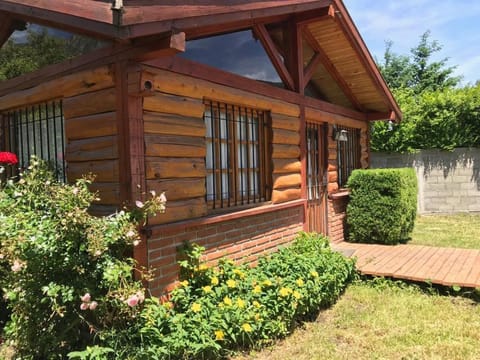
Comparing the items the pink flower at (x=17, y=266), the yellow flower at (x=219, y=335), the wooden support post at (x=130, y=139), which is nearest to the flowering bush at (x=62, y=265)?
the pink flower at (x=17, y=266)

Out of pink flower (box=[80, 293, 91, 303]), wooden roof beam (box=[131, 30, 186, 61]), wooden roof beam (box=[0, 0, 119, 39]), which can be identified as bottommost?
pink flower (box=[80, 293, 91, 303])

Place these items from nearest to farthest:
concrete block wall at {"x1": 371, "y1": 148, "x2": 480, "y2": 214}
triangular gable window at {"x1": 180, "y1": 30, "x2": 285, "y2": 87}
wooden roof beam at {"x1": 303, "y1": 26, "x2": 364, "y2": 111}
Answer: triangular gable window at {"x1": 180, "y1": 30, "x2": 285, "y2": 87}, wooden roof beam at {"x1": 303, "y1": 26, "x2": 364, "y2": 111}, concrete block wall at {"x1": 371, "y1": 148, "x2": 480, "y2": 214}

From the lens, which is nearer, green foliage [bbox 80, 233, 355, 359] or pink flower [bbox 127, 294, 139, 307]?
pink flower [bbox 127, 294, 139, 307]

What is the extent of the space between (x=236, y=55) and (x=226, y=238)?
91.0 inches

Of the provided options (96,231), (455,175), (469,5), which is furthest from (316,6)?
(469,5)

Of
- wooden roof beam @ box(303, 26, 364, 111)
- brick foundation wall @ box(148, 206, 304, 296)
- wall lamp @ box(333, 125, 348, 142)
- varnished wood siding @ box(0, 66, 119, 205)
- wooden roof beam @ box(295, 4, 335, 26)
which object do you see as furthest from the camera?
wall lamp @ box(333, 125, 348, 142)

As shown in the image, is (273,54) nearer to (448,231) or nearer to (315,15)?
(315,15)

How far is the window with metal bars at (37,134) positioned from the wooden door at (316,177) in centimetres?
435

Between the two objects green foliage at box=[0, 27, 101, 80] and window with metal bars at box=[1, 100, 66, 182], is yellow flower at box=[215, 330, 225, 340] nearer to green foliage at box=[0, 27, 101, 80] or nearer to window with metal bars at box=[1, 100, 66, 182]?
window with metal bars at box=[1, 100, 66, 182]

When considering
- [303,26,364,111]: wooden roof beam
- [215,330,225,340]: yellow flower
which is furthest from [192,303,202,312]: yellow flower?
[303,26,364,111]: wooden roof beam

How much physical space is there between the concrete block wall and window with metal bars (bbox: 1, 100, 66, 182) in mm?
10243

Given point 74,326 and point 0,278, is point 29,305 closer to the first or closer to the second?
point 74,326

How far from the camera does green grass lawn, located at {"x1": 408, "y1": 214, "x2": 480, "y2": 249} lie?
809 cm

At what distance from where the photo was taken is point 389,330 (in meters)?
4.15
